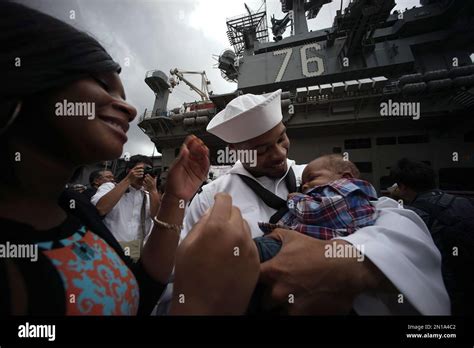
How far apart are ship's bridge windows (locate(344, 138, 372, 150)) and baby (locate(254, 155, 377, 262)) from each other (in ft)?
32.9

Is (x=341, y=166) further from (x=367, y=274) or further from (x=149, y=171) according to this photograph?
(x=149, y=171)

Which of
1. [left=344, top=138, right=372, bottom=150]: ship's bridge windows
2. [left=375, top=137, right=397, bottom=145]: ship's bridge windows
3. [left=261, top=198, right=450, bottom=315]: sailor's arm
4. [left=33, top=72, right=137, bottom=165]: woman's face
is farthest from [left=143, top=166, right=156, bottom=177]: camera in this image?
[left=375, top=137, right=397, bottom=145]: ship's bridge windows

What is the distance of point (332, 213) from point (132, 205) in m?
1.89

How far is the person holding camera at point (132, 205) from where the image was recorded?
1730 mm

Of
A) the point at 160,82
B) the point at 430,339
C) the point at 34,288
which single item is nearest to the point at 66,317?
the point at 34,288

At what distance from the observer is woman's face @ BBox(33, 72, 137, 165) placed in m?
0.50

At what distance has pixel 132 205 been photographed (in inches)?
78.7

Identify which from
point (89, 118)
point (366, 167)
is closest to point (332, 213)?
point (89, 118)

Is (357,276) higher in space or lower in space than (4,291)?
lower

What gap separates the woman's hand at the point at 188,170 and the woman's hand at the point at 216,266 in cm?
27

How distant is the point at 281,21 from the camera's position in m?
15.7

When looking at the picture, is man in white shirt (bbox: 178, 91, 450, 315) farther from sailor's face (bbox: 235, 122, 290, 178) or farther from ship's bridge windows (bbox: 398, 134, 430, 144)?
ship's bridge windows (bbox: 398, 134, 430, 144)

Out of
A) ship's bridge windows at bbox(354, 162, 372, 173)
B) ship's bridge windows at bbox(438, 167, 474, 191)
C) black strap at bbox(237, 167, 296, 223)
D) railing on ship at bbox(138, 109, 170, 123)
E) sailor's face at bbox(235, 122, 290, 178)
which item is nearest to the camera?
black strap at bbox(237, 167, 296, 223)

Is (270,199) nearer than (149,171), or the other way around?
(270,199)
